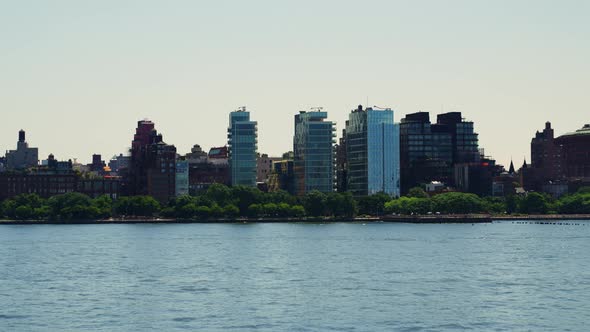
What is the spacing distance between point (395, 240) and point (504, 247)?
95.3 ft

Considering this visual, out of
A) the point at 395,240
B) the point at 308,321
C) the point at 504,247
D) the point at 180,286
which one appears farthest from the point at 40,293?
the point at 395,240

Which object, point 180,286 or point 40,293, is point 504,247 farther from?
point 40,293

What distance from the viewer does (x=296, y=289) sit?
9450 centimetres

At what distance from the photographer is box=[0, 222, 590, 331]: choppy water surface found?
75.0 meters

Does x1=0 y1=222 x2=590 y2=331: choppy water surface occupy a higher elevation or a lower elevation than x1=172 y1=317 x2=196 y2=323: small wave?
higher

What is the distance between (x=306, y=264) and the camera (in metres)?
124

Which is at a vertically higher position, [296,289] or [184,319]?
[296,289]

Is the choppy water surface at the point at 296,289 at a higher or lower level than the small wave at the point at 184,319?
higher

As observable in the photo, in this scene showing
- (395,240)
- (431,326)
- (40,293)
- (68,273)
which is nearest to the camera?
(431,326)

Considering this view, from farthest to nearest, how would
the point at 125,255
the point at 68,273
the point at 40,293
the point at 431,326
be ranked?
the point at 125,255, the point at 68,273, the point at 40,293, the point at 431,326

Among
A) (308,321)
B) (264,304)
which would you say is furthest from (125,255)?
(308,321)

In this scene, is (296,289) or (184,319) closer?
(184,319)

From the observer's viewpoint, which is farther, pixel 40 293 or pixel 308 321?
pixel 40 293

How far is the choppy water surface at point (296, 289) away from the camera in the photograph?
246 ft
